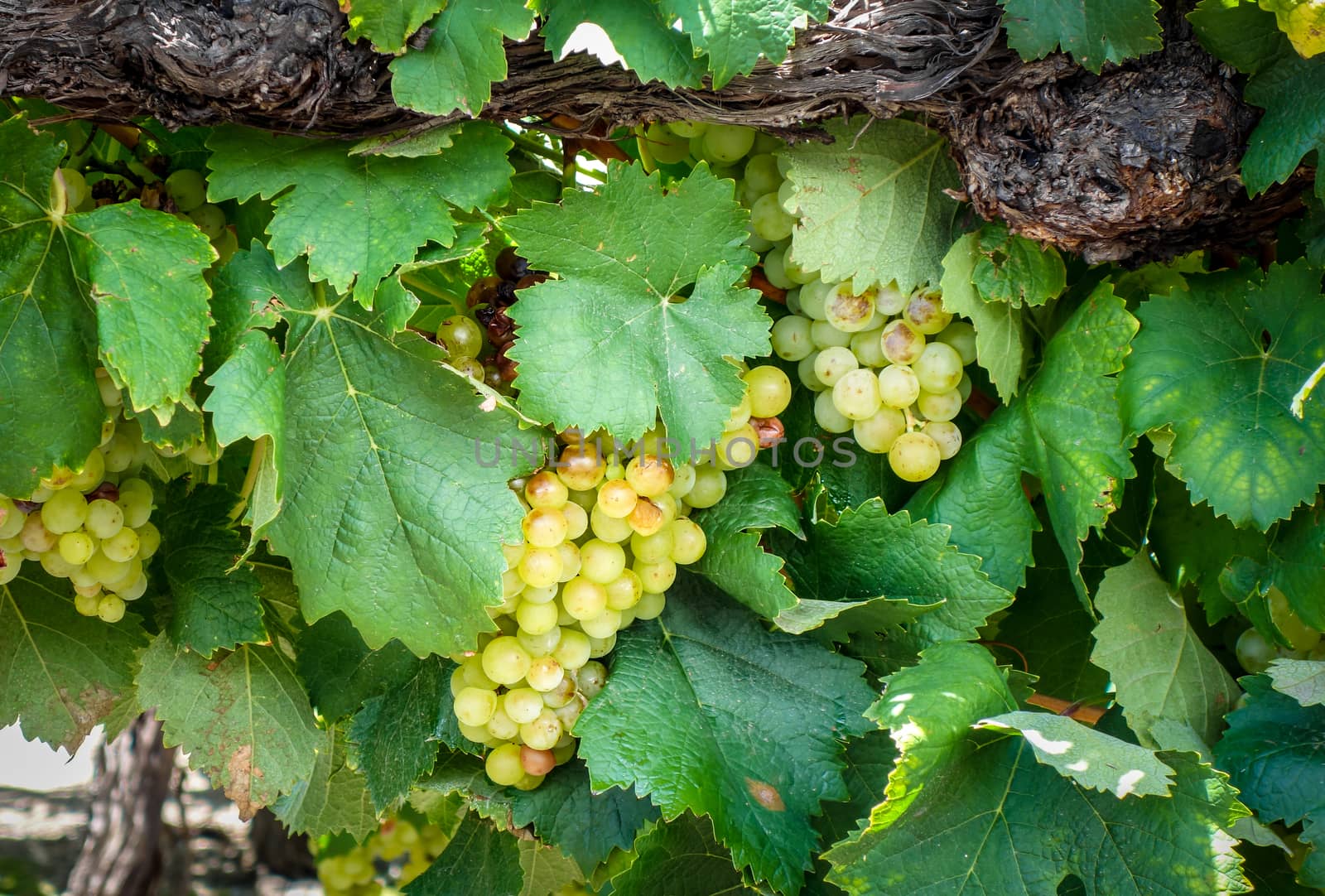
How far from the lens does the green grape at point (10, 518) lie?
806 millimetres

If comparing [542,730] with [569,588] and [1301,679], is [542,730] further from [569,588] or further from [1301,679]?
[1301,679]

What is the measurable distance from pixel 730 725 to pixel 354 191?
19.9 inches

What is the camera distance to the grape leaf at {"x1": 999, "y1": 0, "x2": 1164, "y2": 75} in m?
0.73

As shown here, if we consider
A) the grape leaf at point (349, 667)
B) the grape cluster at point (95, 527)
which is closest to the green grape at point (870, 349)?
the grape leaf at point (349, 667)

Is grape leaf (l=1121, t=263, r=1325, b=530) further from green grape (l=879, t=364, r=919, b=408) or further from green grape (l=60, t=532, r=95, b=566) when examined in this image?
green grape (l=60, t=532, r=95, b=566)

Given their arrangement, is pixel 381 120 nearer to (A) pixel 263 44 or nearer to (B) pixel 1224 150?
(A) pixel 263 44

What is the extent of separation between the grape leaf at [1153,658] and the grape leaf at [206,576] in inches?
28.3

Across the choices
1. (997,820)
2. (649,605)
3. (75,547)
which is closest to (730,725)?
(649,605)

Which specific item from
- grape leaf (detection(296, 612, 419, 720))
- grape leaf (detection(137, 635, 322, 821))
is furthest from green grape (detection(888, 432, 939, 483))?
grape leaf (detection(137, 635, 322, 821))

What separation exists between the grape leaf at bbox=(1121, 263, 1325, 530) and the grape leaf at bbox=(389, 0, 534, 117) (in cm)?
53

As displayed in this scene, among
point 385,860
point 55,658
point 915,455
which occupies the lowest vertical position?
point 385,860

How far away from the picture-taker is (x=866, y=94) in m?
0.78

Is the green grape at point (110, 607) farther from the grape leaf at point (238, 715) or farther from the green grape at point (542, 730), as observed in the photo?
the green grape at point (542, 730)

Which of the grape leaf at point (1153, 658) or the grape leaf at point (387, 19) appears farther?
the grape leaf at point (1153, 658)
